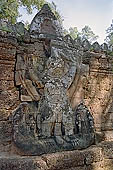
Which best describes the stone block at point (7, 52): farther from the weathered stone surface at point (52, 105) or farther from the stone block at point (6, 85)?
the stone block at point (6, 85)

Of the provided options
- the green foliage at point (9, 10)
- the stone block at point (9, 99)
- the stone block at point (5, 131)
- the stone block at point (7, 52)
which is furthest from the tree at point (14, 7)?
the stone block at point (5, 131)

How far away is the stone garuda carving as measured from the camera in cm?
265

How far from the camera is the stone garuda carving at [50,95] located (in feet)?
8.70

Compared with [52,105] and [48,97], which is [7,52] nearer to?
[48,97]

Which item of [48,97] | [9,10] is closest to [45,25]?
[48,97]

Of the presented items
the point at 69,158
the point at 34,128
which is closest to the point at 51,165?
the point at 69,158

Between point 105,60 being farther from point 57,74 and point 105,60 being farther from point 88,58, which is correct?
point 57,74

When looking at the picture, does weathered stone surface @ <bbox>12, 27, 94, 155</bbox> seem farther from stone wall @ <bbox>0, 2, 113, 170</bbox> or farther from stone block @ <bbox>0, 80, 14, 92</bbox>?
stone block @ <bbox>0, 80, 14, 92</bbox>

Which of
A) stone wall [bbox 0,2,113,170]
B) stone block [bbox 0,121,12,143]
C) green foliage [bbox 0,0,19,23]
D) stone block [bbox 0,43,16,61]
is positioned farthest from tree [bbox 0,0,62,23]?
stone block [bbox 0,121,12,143]

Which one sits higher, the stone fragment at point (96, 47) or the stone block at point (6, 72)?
the stone fragment at point (96, 47)

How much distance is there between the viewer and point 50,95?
2.93 m

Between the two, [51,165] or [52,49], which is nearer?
[51,165]

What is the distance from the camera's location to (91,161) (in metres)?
2.76

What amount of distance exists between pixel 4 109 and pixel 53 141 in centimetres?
78
